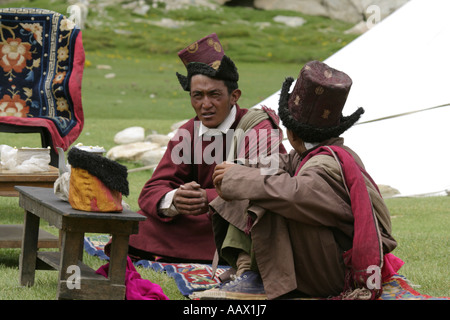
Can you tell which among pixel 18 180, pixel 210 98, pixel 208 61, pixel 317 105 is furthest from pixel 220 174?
pixel 18 180

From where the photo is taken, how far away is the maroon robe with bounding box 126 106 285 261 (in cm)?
391

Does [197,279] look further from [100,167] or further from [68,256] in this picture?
[100,167]

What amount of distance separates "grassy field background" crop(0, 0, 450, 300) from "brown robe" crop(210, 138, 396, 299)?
577 mm

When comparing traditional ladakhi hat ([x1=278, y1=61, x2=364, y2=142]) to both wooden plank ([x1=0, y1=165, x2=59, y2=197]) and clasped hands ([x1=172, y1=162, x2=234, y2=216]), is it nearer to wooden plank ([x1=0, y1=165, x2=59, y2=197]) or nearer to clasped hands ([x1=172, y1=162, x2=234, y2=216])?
clasped hands ([x1=172, y1=162, x2=234, y2=216])

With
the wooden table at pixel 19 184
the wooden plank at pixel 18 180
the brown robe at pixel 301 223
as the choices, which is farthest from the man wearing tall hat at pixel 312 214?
the wooden plank at pixel 18 180

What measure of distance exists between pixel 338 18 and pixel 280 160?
2803cm

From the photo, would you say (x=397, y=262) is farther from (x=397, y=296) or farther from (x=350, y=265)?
(x=350, y=265)

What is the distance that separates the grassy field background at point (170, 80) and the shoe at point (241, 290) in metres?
0.31

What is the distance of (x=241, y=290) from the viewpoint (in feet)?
9.91

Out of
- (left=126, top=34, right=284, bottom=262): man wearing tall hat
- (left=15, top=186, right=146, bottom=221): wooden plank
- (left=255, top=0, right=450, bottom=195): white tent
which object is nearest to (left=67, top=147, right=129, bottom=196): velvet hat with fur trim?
(left=15, top=186, right=146, bottom=221): wooden plank

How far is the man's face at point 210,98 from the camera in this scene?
3.79 metres

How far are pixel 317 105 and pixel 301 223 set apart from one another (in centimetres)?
48

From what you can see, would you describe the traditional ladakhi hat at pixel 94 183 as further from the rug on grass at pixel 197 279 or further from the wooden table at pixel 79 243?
the rug on grass at pixel 197 279
